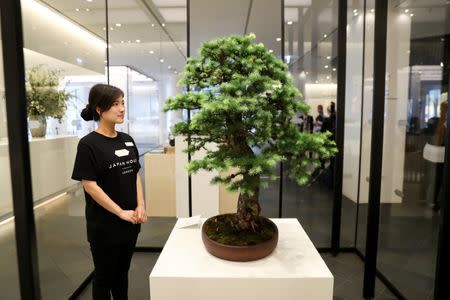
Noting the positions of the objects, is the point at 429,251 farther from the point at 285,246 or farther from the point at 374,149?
the point at 285,246

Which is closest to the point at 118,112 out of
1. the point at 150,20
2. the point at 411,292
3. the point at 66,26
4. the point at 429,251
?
the point at 66,26

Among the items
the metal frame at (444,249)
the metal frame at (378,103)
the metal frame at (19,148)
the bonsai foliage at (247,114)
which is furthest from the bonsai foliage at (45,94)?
the metal frame at (444,249)

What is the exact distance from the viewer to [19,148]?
1924 millimetres

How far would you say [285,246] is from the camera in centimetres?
169

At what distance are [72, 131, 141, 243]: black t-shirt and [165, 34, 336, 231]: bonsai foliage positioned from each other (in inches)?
19.0

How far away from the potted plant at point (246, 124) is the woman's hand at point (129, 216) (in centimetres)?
47

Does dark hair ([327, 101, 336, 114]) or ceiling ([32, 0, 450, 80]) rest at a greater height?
ceiling ([32, 0, 450, 80])

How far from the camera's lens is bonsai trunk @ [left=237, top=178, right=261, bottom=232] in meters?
1.59

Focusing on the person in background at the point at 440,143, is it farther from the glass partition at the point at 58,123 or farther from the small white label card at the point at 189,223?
the glass partition at the point at 58,123

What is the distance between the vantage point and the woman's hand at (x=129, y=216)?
5.73 feet

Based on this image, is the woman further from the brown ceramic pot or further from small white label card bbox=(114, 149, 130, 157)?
the brown ceramic pot

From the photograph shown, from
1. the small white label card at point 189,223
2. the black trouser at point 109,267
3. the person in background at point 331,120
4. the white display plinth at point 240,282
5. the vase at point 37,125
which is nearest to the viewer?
the white display plinth at point 240,282

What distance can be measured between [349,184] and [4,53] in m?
3.32

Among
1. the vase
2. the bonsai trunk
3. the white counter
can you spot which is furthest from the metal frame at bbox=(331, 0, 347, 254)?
the vase
